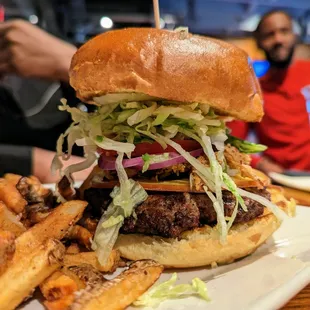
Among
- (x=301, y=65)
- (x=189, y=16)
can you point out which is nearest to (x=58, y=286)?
(x=301, y=65)

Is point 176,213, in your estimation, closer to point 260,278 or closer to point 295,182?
point 260,278

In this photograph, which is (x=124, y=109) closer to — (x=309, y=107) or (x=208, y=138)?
(x=208, y=138)

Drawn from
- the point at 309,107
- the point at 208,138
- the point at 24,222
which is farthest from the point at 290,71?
the point at 24,222

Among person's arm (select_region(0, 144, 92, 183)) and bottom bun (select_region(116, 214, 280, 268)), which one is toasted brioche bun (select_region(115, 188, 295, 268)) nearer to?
bottom bun (select_region(116, 214, 280, 268))

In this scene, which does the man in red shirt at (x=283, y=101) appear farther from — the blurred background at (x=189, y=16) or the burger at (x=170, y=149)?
the burger at (x=170, y=149)

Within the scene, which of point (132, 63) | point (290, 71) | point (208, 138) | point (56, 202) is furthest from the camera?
point (290, 71)
